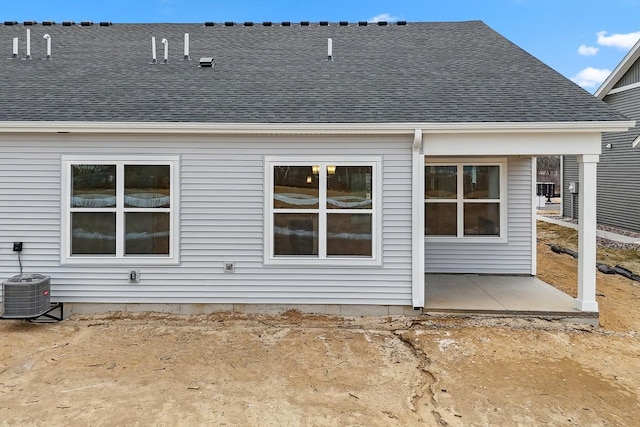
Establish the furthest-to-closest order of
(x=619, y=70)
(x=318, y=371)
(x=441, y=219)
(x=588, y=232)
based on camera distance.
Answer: (x=619, y=70), (x=441, y=219), (x=588, y=232), (x=318, y=371)

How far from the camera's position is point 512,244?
816 cm

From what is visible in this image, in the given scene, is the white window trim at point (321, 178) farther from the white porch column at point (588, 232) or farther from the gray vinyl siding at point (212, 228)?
the white porch column at point (588, 232)

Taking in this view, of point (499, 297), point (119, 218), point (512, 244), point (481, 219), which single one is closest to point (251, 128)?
point (119, 218)

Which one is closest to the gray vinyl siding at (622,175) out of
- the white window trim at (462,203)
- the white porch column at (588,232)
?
the white window trim at (462,203)

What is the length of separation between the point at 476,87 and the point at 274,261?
4364 mm

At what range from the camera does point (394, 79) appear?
7.18m

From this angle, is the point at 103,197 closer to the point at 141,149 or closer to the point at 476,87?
the point at 141,149

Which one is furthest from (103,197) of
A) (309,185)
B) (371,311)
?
(371,311)

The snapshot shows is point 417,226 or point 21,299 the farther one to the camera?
point 417,226

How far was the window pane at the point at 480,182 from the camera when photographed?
8.23 meters

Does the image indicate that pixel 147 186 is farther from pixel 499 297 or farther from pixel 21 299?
pixel 499 297

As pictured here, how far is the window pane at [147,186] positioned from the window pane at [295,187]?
1.61 m

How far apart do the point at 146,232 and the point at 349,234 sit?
303 centimetres

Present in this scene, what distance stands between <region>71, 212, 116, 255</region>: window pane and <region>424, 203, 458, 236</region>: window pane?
19.1 feet
